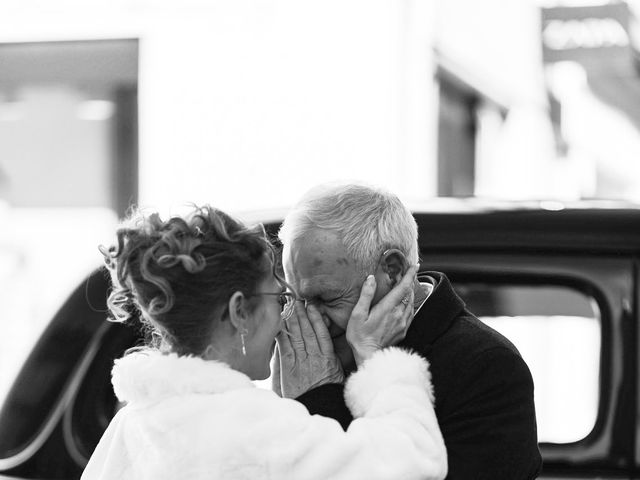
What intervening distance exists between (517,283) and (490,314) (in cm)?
12

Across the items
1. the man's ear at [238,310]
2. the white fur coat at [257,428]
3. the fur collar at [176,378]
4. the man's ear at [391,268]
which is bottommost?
the white fur coat at [257,428]

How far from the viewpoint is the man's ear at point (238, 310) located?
7.29 ft

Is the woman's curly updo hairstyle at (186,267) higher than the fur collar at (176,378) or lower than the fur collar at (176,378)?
higher

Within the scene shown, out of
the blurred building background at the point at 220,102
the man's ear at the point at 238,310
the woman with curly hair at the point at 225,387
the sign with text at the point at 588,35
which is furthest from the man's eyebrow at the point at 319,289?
the sign with text at the point at 588,35

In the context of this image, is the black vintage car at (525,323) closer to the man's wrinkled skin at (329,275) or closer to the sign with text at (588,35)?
the man's wrinkled skin at (329,275)

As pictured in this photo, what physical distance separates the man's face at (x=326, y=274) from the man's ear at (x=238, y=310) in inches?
9.2

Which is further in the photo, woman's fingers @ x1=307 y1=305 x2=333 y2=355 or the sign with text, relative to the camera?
the sign with text

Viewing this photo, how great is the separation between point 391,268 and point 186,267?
18.3 inches

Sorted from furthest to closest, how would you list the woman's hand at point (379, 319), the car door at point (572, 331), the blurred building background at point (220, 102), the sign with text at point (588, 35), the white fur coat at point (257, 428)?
1. the sign with text at point (588, 35)
2. the blurred building background at point (220, 102)
3. the car door at point (572, 331)
4. the woman's hand at point (379, 319)
5. the white fur coat at point (257, 428)

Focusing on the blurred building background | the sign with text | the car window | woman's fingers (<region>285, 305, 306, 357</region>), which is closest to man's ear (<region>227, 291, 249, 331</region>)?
woman's fingers (<region>285, 305, 306, 357</region>)

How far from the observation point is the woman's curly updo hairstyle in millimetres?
2193

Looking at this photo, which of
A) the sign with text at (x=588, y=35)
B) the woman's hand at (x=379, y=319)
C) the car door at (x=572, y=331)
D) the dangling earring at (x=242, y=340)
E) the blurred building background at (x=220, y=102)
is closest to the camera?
the dangling earring at (x=242, y=340)

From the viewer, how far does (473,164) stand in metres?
11.4

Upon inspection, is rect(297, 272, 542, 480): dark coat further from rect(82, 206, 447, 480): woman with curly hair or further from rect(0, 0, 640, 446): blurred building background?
rect(0, 0, 640, 446): blurred building background
